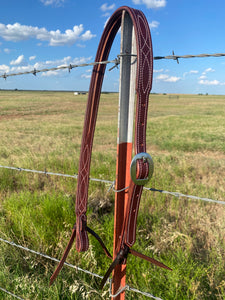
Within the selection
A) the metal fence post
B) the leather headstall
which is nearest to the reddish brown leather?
the leather headstall

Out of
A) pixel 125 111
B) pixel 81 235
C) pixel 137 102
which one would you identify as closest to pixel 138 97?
pixel 137 102

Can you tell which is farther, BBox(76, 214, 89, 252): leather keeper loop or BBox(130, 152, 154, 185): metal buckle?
BBox(76, 214, 89, 252): leather keeper loop

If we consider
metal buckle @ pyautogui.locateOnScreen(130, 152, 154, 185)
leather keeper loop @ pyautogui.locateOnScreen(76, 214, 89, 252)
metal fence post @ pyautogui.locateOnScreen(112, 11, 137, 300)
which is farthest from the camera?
leather keeper loop @ pyautogui.locateOnScreen(76, 214, 89, 252)

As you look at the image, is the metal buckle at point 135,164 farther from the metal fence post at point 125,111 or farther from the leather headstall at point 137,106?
the metal fence post at point 125,111

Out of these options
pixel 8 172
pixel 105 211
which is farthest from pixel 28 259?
pixel 8 172

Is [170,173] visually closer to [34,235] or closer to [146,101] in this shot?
[34,235]

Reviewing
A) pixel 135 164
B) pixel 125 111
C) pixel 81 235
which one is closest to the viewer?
pixel 135 164

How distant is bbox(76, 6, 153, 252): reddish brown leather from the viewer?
1.04 meters

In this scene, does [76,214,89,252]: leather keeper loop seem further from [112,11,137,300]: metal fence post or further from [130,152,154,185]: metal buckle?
[130,152,154,185]: metal buckle

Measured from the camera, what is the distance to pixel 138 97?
3.40ft

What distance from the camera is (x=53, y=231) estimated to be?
89.1 inches

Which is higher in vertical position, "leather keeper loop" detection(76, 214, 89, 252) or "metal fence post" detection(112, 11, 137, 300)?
"metal fence post" detection(112, 11, 137, 300)

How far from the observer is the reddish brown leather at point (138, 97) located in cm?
104

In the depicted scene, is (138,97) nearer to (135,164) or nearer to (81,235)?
(135,164)
